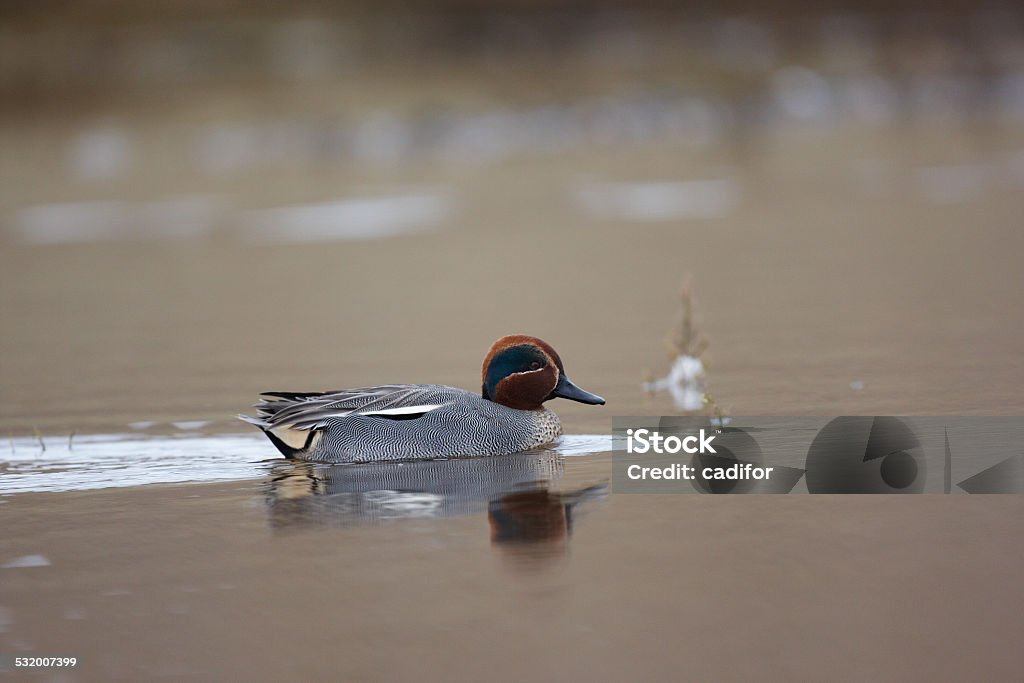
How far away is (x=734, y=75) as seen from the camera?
33.5m

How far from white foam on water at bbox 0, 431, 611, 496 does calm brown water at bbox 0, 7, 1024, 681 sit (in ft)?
0.12

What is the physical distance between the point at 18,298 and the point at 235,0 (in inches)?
1036

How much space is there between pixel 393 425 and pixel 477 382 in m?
2.36

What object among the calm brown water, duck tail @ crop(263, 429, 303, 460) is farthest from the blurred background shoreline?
duck tail @ crop(263, 429, 303, 460)

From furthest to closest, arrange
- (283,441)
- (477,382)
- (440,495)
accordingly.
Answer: (477,382) → (283,441) → (440,495)

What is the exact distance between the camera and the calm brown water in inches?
225

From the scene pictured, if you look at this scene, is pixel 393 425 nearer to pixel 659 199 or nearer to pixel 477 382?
pixel 477 382

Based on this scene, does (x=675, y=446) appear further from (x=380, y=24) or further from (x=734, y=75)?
(x=380, y=24)

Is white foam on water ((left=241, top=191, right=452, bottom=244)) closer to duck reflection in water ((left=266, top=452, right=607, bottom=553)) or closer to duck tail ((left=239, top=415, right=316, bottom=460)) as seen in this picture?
duck tail ((left=239, top=415, right=316, bottom=460))

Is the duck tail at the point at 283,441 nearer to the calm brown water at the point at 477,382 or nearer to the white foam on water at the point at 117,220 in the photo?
the calm brown water at the point at 477,382

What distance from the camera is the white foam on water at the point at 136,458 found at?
8164 millimetres

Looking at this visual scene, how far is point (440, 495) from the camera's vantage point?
300 inches

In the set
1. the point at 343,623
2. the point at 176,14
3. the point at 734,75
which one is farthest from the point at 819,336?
the point at 176,14

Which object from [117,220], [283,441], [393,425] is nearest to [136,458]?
[283,441]
